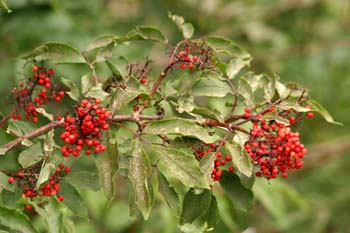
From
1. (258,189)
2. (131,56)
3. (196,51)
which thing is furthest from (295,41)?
(196,51)

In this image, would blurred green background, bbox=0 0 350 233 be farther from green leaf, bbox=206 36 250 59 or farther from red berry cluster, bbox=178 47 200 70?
red berry cluster, bbox=178 47 200 70

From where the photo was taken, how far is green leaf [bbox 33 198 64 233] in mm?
2033

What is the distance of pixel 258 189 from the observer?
11.3 ft

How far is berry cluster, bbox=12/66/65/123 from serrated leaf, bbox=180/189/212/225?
20.5 inches

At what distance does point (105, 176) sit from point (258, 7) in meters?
3.77

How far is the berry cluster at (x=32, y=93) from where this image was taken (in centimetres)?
217

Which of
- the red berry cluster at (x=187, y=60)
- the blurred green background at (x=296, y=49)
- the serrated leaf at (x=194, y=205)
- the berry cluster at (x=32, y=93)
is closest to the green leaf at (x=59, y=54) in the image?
the berry cluster at (x=32, y=93)

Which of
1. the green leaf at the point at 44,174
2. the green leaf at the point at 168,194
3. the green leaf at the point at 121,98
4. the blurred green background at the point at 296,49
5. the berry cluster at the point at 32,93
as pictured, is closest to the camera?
the green leaf at the point at 44,174

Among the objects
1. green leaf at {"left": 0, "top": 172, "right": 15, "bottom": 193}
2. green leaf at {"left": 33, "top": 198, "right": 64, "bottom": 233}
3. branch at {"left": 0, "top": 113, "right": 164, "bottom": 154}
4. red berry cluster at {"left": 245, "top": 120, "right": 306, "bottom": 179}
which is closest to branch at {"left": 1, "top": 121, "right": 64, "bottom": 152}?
branch at {"left": 0, "top": 113, "right": 164, "bottom": 154}

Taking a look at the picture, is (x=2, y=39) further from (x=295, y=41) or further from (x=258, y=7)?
(x=295, y=41)

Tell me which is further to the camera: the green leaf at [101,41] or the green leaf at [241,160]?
the green leaf at [101,41]

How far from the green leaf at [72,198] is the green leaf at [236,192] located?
0.45m

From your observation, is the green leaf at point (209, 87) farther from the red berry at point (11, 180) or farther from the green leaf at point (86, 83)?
the red berry at point (11, 180)

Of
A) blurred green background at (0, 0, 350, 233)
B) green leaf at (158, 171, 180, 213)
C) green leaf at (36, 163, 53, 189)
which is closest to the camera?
green leaf at (36, 163, 53, 189)
